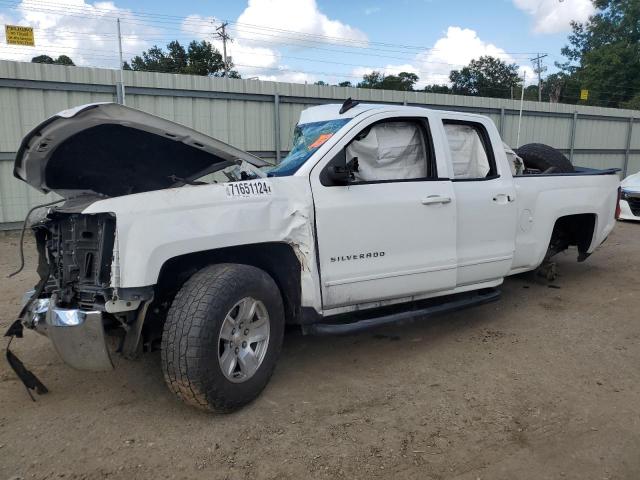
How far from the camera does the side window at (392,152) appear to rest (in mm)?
3998

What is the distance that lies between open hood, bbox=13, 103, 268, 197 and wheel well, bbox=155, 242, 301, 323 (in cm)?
64

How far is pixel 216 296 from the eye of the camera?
3.04 metres

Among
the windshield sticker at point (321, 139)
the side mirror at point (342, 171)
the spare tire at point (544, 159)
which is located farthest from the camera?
the spare tire at point (544, 159)

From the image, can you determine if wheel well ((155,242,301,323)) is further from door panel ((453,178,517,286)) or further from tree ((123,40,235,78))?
tree ((123,40,235,78))

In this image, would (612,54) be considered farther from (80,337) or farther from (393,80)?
(80,337)

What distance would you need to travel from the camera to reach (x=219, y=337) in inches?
120

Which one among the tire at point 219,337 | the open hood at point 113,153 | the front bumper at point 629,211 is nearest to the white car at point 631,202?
the front bumper at point 629,211

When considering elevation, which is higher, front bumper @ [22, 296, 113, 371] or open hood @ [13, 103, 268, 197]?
A: open hood @ [13, 103, 268, 197]

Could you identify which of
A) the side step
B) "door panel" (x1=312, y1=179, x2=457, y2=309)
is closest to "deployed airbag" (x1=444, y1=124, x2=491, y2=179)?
"door panel" (x1=312, y1=179, x2=457, y2=309)

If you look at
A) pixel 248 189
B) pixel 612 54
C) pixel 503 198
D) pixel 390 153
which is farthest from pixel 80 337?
pixel 612 54

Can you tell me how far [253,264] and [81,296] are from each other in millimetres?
1113

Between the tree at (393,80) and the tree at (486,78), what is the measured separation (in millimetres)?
5700

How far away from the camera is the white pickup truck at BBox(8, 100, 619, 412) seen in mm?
2959

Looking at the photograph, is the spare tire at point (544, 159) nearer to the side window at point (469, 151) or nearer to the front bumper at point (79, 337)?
the side window at point (469, 151)
